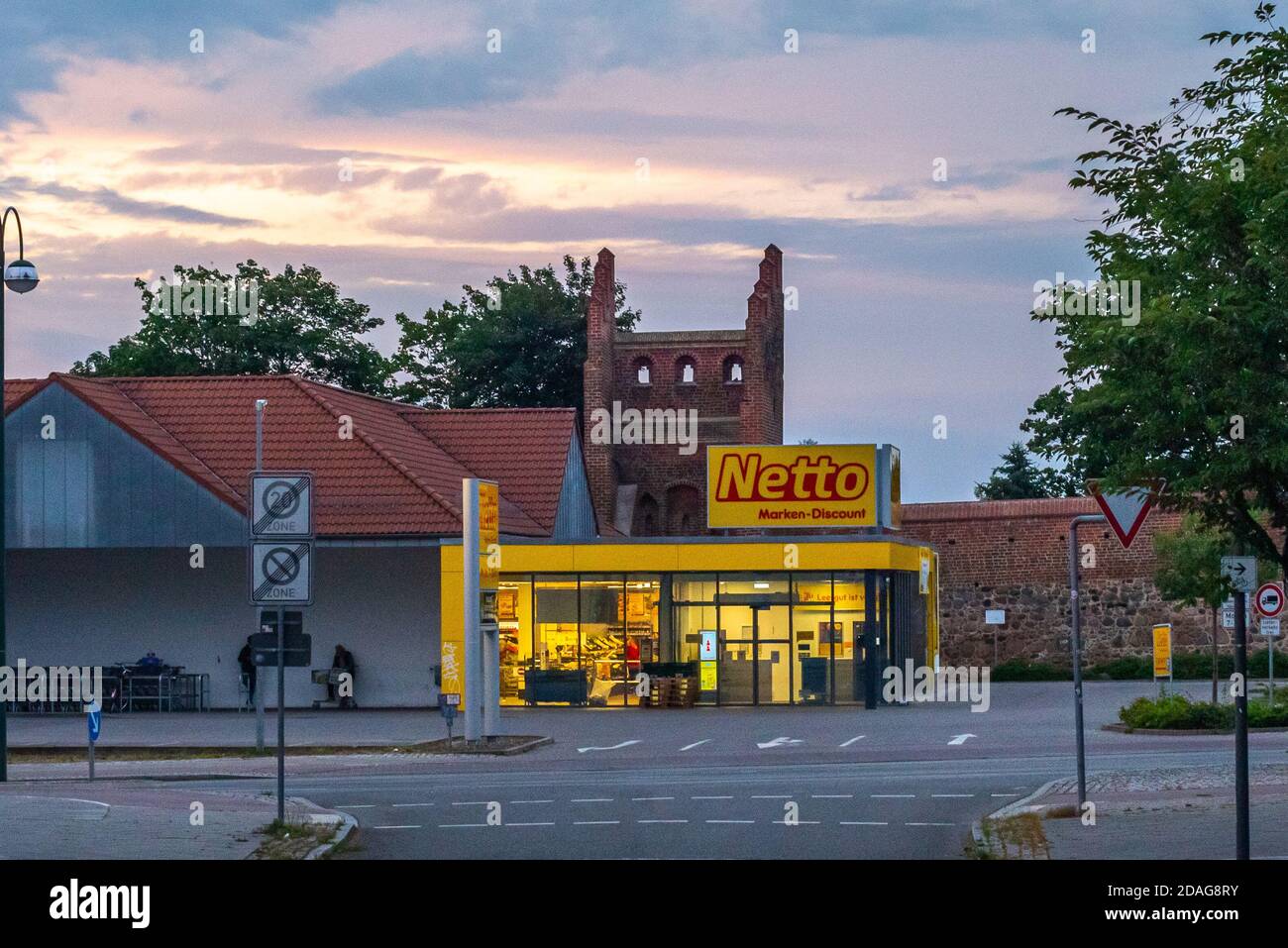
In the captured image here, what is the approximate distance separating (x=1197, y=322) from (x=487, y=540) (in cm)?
2076

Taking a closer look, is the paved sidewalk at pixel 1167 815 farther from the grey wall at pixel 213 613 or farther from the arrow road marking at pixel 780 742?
the grey wall at pixel 213 613

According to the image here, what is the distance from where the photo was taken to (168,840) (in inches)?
637

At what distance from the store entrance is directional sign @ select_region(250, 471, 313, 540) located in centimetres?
2694

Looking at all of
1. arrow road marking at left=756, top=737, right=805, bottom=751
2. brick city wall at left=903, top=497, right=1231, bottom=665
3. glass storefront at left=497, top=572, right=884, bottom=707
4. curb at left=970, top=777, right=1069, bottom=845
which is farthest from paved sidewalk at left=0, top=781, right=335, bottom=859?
brick city wall at left=903, top=497, right=1231, bottom=665

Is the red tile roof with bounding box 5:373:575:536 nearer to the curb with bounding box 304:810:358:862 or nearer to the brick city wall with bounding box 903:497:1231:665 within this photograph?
the brick city wall with bounding box 903:497:1231:665

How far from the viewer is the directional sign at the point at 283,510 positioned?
1745 centimetres

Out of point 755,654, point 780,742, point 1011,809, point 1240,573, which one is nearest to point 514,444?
point 755,654

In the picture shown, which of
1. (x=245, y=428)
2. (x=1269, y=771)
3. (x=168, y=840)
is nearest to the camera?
(x=168, y=840)

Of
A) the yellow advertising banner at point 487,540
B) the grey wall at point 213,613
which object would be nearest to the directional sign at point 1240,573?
the yellow advertising banner at point 487,540

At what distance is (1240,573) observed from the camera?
14.0m

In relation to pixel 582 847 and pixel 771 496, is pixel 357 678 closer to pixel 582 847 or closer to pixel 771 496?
pixel 771 496

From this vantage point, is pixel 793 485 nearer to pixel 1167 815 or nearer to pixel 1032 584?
pixel 1032 584
